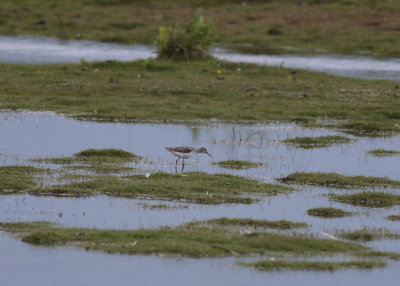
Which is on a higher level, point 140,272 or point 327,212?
point 327,212

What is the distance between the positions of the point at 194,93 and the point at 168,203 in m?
14.1

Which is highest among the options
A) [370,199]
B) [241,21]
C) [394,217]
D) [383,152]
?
[241,21]

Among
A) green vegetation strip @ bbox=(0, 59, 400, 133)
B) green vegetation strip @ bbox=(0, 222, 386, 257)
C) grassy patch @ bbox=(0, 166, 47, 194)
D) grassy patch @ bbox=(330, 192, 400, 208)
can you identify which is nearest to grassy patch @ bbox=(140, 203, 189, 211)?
green vegetation strip @ bbox=(0, 222, 386, 257)

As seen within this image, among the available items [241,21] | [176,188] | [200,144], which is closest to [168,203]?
[176,188]

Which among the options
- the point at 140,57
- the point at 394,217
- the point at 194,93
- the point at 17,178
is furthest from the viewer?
the point at 140,57

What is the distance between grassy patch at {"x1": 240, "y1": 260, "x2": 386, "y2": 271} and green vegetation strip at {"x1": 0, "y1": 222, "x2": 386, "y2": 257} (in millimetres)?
465

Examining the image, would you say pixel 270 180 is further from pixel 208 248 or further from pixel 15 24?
pixel 15 24

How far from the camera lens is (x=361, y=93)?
96.6 ft

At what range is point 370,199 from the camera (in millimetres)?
15297

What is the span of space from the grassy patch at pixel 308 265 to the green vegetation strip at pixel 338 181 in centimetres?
536

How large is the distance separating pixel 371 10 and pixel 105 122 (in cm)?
3386

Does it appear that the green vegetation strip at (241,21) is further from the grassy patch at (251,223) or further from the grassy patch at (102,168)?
the grassy patch at (251,223)

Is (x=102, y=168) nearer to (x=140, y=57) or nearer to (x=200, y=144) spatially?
(x=200, y=144)

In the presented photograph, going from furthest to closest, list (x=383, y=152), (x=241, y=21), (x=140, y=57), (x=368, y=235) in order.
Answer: (x=241, y=21) → (x=140, y=57) → (x=383, y=152) → (x=368, y=235)
